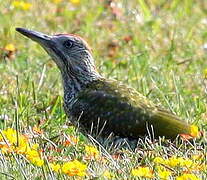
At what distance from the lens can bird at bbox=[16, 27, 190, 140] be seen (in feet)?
19.4

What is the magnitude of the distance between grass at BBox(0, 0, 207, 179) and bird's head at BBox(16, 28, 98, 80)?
0.30 m

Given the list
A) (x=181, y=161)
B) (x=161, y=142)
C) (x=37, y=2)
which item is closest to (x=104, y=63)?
(x=37, y=2)

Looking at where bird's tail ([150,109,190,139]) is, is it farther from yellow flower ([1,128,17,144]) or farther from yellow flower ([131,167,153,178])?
yellow flower ([131,167,153,178])

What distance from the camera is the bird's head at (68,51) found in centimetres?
658

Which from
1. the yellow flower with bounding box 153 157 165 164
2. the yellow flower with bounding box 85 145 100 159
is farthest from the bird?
the yellow flower with bounding box 153 157 165 164

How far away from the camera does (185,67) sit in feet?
26.7

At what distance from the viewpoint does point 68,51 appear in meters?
6.65

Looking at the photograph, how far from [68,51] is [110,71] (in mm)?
1188

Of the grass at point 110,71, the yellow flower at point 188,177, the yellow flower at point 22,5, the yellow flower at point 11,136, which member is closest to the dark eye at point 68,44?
the grass at point 110,71

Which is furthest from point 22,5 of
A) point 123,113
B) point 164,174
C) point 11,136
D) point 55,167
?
point 164,174

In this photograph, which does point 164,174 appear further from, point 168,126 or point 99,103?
point 99,103

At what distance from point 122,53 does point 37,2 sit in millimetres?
1351

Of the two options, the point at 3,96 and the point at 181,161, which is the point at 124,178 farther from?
the point at 3,96

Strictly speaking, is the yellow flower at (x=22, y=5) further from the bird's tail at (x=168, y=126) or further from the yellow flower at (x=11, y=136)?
the yellow flower at (x=11, y=136)
